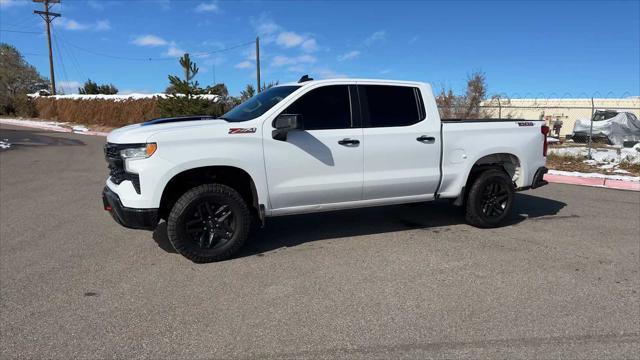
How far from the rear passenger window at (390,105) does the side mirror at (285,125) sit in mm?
996

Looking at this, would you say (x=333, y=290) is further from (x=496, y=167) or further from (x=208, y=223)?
(x=496, y=167)

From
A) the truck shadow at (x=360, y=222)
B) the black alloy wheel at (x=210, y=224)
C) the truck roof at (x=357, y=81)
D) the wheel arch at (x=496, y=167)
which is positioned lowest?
the truck shadow at (x=360, y=222)

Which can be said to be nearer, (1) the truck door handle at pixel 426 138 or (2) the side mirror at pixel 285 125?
(2) the side mirror at pixel 285 125

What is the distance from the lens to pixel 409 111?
18.4 feet

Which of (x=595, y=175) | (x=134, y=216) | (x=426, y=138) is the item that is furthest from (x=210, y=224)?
(x=595, y=175)

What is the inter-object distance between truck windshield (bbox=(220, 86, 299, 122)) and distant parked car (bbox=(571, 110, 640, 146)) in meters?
17.2

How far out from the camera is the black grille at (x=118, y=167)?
4.44 meters

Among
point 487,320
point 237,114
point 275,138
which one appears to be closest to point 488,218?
point 487,320

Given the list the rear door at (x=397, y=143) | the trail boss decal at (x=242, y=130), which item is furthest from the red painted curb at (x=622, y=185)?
the trail boss decal at (x=242, y=130)

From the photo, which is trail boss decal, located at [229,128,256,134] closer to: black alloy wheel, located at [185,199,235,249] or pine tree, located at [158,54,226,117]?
black alloy wheel, located at [185,199,235,249]

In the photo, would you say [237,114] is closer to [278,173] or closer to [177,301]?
[278,173]

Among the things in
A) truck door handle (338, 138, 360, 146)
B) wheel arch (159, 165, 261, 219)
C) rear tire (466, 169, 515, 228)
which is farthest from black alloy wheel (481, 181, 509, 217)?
wheel arch (159, 165, 261, 219)

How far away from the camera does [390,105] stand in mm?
5480

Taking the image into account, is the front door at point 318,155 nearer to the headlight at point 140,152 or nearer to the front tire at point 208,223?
the front tire at point 208,223
